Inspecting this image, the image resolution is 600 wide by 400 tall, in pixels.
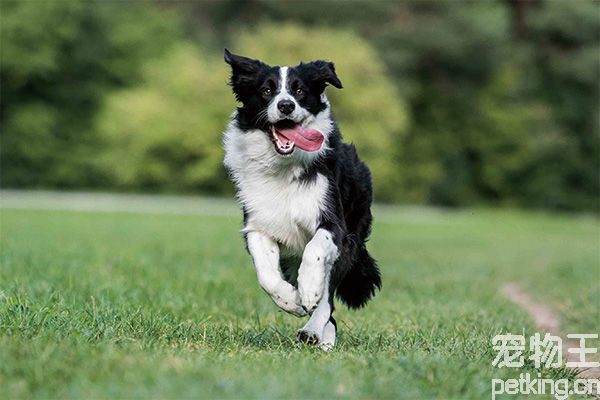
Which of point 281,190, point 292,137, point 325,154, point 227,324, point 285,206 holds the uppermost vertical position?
point 292,137

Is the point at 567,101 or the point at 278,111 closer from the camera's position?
the point at 278,111

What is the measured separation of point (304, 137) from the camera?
23.6 feet

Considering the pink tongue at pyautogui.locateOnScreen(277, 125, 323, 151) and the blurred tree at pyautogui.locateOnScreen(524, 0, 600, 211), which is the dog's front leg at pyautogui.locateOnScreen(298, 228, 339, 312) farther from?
the blurred tree at pyautogui.locateOnScreen(524, 0, 600, 211)

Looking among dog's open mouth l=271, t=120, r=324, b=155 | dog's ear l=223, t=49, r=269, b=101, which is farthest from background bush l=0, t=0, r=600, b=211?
dog's open mouth l=271, t=120, r=324, b=155

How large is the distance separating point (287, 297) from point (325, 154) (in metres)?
1.04

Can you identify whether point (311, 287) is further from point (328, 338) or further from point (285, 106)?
point (285, 106)

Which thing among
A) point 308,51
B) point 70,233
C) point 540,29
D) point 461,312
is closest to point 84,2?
point 308,51

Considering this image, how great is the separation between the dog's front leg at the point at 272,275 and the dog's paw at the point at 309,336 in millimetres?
134

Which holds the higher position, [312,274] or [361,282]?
[312,274]

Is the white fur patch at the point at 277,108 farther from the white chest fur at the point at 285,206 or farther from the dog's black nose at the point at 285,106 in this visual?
the white chest fur at the point at 285,206

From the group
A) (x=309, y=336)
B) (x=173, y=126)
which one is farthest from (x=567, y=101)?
(x=309, y=336)

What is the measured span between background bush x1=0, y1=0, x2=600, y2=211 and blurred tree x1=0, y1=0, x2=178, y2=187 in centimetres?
8

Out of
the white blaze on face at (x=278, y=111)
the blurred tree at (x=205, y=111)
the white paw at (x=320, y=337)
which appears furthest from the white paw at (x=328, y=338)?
the blurred tree at (x=205, y=111)

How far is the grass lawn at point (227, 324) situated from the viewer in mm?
5059
